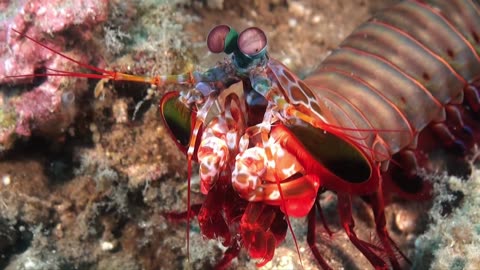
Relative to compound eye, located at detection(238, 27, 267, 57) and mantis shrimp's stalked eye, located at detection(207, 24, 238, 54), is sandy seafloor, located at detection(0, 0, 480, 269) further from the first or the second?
compound eye, located at detection(238, 27, 267, 57)

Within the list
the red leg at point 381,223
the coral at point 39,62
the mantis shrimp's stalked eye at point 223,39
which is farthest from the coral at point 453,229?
the coral at point 39,62

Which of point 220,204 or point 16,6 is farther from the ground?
point 16,6

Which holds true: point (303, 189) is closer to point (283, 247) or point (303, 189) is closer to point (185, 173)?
point (283, 247)

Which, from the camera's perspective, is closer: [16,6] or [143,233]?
[16,6]

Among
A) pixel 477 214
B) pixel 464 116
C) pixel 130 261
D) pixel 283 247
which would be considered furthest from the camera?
pixel 464 116

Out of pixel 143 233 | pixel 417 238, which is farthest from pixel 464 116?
pixel 143 233

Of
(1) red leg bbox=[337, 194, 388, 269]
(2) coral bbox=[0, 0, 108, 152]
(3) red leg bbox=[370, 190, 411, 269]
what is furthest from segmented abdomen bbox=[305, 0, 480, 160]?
(2) coral bbox=[0, 0, 108, 152]

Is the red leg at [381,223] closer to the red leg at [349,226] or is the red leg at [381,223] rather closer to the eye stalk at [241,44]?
the red leg at [349,226]

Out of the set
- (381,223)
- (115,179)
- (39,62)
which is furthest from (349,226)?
(39,62)
